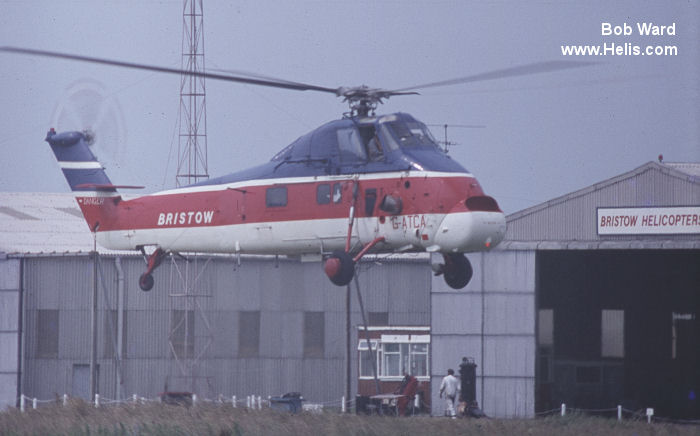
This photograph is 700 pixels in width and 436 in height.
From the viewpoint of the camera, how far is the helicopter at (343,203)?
24641 millimetres

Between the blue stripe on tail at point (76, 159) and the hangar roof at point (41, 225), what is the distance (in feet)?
68.7

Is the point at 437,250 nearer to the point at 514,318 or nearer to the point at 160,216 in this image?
the point at 160,216

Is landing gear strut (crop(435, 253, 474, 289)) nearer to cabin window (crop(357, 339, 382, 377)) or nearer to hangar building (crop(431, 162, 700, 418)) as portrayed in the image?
hangar building (crop(431, 162, 700, 418))

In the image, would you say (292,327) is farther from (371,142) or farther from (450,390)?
(371,142)

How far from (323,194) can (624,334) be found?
95.5ft

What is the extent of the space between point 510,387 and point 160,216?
53.0 ft

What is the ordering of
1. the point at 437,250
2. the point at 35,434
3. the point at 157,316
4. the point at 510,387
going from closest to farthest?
the point at 437,250 → the point at 35,434 → the point at 510,387 → the point at 157,316

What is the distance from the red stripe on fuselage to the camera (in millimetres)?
24781

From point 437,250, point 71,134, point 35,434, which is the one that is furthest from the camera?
point 71,134

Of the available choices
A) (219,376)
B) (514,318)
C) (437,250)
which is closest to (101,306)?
(219,376)

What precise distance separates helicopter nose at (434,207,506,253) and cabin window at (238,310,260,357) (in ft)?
98.6

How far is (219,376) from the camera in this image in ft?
174

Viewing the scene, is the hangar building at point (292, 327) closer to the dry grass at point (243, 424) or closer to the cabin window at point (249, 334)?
the cabin window at point (249, 334)

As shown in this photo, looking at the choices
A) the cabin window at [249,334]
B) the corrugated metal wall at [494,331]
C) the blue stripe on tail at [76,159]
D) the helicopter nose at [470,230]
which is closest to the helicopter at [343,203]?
the helicopter nose at [470,230]
